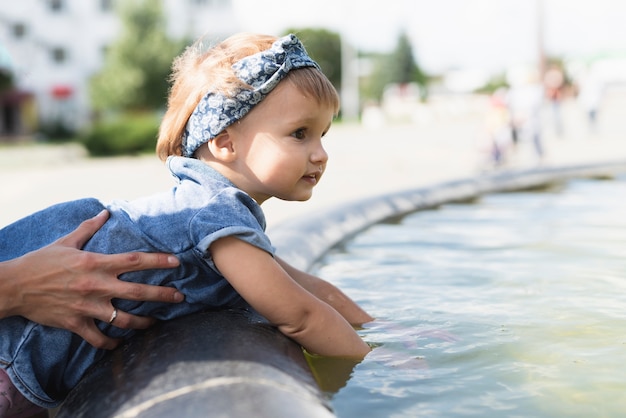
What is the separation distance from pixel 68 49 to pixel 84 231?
46477mm

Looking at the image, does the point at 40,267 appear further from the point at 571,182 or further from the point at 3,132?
the point at 3,132

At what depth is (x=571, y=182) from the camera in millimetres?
7379

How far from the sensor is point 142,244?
90.3 inches

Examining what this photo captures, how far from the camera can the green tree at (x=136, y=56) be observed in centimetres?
3994

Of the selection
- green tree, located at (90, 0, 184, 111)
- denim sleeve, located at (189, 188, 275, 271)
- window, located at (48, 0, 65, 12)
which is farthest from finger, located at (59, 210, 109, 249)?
window, located at (48, 0, 65, 12)

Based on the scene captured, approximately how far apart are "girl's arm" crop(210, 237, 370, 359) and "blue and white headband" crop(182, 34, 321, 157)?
1.45 ft

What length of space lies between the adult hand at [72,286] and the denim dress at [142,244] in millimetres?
68

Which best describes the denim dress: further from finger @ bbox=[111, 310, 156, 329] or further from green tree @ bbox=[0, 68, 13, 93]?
green tree @ bbox=[0, 68, 13, 93]

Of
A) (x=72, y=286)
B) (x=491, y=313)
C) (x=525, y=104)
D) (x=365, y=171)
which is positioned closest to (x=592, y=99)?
(x=525, y=104)

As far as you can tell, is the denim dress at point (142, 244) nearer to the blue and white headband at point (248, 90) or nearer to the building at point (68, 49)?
the blue and white headband at point (248, 90)

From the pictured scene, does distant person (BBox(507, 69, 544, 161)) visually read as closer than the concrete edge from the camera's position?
No

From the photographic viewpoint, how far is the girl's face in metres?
2.43

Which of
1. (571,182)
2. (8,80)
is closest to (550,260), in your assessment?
(571,182)

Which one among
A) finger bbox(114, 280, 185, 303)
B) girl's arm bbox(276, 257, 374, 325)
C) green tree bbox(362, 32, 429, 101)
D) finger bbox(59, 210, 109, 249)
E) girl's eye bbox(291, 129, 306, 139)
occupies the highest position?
girl's eye bbox(291, 129, 306, 139)
